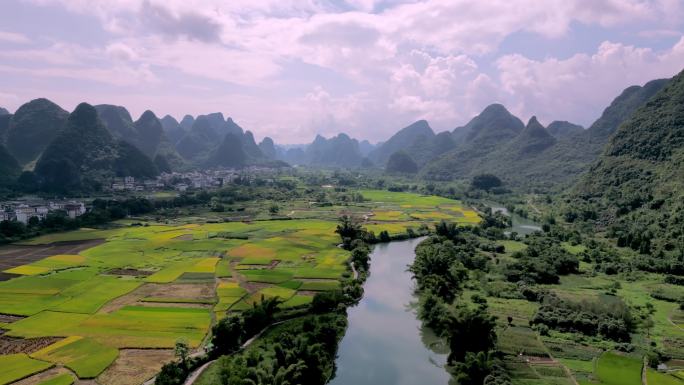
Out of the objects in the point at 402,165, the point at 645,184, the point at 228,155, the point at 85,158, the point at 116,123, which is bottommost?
the point at 645,184

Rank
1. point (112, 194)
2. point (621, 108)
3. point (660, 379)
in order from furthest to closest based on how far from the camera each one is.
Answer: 1. point (621, 108)
2. point (112, 194)
3. point (660, 379)

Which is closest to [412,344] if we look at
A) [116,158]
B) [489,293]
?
[489,293]

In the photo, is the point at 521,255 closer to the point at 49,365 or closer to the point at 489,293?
the point at 489,293

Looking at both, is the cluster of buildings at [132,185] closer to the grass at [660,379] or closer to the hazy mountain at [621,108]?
the grass at [660,379]

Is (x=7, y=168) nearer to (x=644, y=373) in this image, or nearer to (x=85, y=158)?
(x=85, y=158)

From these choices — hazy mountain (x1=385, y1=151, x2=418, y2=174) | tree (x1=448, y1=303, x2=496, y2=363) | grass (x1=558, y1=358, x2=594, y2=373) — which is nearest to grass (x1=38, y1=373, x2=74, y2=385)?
tree (x1=448, y1=303, x2=496, y2=363)

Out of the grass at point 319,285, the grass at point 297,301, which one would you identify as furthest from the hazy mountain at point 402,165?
the grass at point 297,301

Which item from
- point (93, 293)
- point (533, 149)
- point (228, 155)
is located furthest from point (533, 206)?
point (228, 155)
